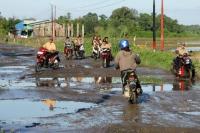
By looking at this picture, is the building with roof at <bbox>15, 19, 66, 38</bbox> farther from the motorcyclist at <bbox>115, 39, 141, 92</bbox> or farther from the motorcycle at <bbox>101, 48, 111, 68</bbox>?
the motorcyclist at <bbox>115, 39, 141, 92</bbox>

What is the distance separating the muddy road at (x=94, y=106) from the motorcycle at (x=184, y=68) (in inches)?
29.8

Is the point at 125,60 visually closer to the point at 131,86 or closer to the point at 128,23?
the point at 131,86

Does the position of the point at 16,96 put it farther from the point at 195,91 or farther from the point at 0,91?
the point at 195,91

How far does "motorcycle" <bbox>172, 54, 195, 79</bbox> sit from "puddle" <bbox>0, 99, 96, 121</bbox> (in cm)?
902

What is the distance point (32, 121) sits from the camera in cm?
1042

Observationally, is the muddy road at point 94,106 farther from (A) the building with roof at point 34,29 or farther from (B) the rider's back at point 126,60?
(A) the building with roof at point 34,29

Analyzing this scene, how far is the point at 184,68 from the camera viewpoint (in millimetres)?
21938

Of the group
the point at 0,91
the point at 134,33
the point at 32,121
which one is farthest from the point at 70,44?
the point at 134,33

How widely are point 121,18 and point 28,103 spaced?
283ft

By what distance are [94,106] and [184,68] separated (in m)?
9.73

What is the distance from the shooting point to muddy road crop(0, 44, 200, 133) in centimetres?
982

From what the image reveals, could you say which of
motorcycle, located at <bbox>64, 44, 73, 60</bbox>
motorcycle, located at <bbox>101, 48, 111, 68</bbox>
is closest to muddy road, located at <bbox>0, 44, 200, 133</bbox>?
motorcycle, located at <bbox>101, 48, 111, 68</bbox>

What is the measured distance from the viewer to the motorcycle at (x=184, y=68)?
21850 mm

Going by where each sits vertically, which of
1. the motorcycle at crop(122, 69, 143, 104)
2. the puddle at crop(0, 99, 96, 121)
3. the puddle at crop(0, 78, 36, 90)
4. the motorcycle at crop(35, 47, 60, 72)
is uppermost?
the motorcycle at crop(35, 47, 60, 72)
